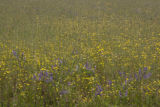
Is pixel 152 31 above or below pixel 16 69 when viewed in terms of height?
above

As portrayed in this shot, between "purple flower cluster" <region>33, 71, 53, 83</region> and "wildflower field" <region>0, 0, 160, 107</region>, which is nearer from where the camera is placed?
"wildflower field" <region>0, 0, 160, 107</region>

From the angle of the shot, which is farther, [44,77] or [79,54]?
[79,54]

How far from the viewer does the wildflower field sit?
13.8ft

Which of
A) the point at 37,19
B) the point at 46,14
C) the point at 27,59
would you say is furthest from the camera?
the point at 46,14

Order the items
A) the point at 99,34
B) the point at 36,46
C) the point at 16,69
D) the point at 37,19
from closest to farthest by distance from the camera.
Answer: the point at 16,69, the point at 36,46, the point at 99,34, the point at 37,19

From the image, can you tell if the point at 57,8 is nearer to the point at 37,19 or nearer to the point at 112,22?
the point at 37,19

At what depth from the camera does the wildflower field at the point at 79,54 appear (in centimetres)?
420

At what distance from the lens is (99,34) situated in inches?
386

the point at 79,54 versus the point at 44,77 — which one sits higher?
the point at 79,54

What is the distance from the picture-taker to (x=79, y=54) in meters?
7.02

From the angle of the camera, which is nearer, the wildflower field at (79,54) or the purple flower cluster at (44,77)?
the wildflower field at (79,54)

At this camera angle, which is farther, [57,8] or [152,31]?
[57,8]

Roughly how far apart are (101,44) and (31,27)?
522 cm

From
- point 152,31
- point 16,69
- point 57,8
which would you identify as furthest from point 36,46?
point 57,8
